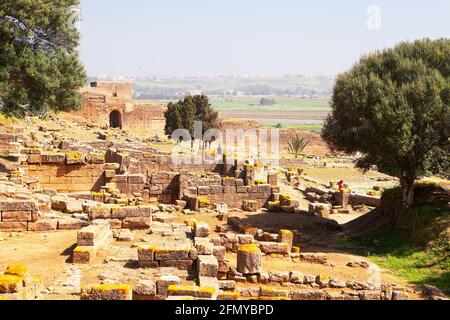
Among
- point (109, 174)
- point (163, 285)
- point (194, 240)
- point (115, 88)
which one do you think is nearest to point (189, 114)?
point (115, 88)

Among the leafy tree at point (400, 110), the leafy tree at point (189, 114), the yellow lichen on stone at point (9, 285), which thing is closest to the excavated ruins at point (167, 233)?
the yellow lichen on stone at point (9, 285)

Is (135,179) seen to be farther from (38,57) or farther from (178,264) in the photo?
(178,264)

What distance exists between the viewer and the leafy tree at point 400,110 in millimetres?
20000

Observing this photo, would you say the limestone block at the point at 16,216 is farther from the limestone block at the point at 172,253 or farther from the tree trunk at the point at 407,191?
the tree trunk at the point at 407,191

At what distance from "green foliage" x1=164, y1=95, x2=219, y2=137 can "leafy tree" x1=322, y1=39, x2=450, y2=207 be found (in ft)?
101

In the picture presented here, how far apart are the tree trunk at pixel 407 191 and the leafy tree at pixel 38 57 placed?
52.2 ft

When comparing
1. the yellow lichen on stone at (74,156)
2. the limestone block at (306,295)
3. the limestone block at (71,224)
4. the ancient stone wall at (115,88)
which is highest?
the ancient stone wall at (115,88)

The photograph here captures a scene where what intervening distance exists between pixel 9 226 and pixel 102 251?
3.87 meters

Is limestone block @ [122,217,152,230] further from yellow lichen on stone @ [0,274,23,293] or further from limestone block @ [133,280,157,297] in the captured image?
yellow lichen on stone @ [0,274,23,293]

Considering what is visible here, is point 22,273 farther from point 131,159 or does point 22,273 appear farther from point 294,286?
point 131,159

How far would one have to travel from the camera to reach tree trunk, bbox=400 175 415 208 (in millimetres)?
21781

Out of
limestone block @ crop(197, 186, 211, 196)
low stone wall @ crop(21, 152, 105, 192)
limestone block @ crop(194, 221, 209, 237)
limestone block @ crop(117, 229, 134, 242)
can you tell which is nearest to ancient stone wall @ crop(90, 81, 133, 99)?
low stone wall @ crop(21, 152, 105, 192)

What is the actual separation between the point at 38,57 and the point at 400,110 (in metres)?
16.2

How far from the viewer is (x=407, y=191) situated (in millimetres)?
22016
